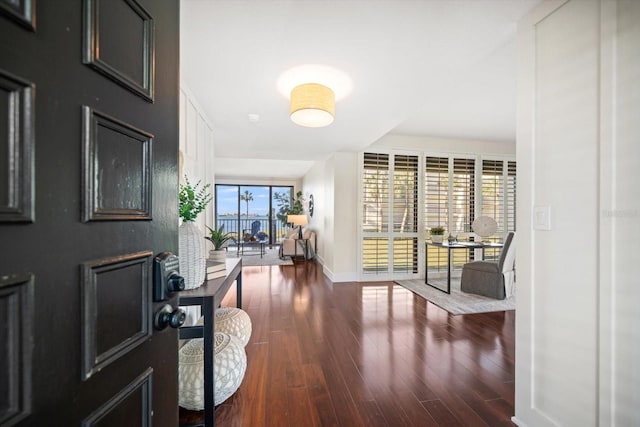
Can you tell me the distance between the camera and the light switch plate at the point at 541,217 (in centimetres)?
132

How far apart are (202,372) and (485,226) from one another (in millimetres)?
4865

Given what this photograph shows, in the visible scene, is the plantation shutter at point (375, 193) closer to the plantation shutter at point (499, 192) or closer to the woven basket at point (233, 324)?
the plantation shutter at point (499, 192)

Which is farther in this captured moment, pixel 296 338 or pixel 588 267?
pixel 296 338

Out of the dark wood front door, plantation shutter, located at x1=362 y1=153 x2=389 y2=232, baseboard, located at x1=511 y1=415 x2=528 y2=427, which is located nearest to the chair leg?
plantation shutter, located at x1=362 y1=153 x2=389 y2=232

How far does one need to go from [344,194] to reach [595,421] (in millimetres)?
3907

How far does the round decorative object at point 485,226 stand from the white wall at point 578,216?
362 centimetres

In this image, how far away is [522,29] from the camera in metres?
1.46

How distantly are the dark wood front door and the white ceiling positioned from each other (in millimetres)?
999

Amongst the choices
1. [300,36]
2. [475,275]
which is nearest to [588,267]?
[300,36]

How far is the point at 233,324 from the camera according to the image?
2049 millimetres

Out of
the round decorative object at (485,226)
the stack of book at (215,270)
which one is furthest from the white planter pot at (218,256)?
the round decorative object at (485,226)

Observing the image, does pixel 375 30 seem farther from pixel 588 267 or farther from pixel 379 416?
pixel 379 416

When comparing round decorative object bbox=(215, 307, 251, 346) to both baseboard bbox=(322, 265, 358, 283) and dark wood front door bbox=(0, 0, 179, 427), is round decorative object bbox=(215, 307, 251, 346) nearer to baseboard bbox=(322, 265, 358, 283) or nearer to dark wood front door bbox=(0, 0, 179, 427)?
dark wood front door bbox=(0, 0, 179, 427)

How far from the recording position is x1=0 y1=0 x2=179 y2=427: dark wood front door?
40 cm
